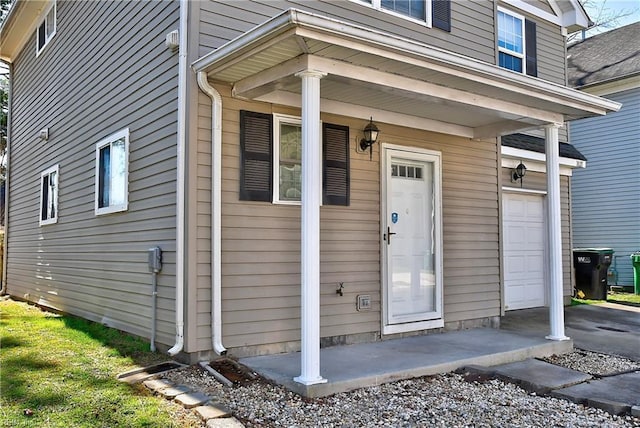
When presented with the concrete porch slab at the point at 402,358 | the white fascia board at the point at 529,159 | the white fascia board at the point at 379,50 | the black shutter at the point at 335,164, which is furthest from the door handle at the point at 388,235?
the white fascia board at the point at 529,159

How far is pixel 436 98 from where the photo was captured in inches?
195

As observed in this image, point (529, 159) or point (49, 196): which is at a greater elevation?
point (529, 159)

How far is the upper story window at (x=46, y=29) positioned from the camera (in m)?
8.70

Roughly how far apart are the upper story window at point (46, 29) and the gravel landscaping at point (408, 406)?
6.96m

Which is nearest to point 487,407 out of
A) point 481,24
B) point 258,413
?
point 258,413

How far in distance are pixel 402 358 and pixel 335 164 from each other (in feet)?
6.71

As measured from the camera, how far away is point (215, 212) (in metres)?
4.64

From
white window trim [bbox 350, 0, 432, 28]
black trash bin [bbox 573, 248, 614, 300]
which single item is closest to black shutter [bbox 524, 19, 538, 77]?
white window trim [bbox 350, 0, 432, 28]

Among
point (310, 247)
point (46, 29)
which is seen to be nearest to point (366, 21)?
point (310, 247)

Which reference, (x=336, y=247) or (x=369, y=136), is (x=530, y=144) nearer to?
(x=369, y=136)

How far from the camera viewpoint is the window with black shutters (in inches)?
193

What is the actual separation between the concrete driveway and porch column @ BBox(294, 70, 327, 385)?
3.36 metres

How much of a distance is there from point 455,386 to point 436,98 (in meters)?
2.55

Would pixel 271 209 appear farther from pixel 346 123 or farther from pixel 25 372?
pixel 25 372
